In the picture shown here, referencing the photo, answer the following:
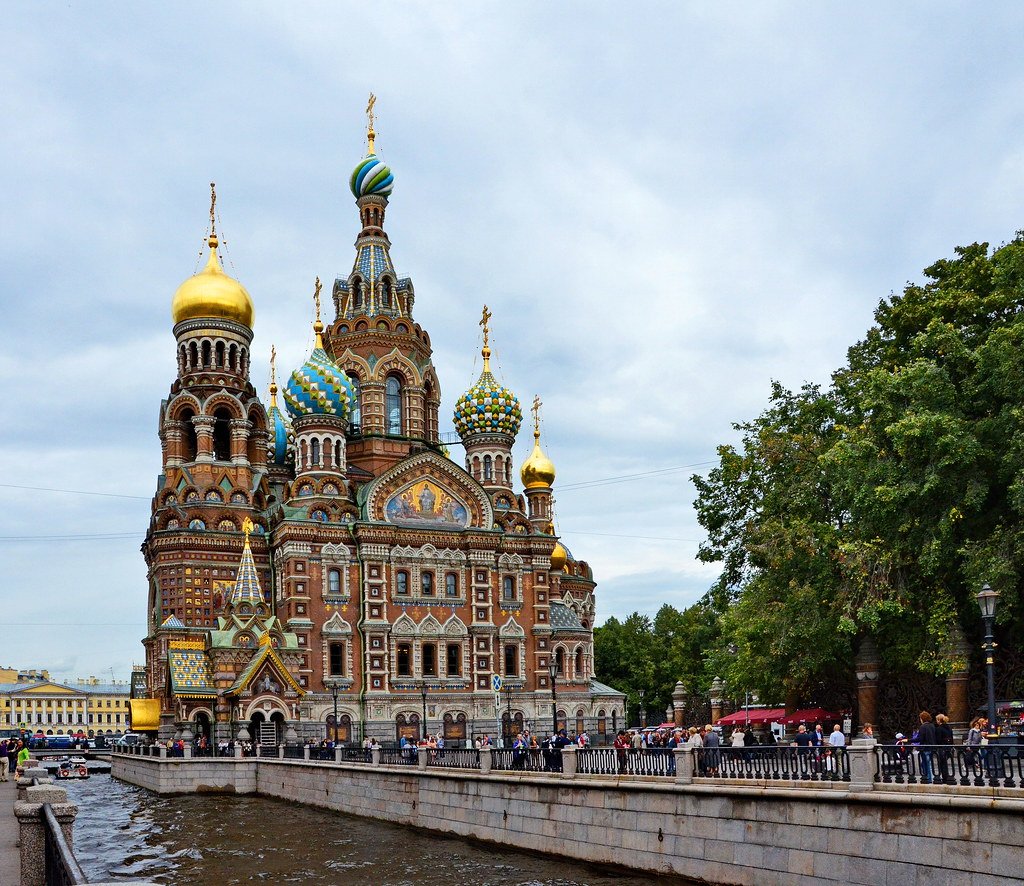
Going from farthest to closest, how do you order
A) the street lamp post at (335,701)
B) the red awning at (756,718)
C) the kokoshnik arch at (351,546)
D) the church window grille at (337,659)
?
the church window grille at (337,659), the kokoshnik arch at (351,546), the street lamp post at (335,701), the red awning at (756,718)

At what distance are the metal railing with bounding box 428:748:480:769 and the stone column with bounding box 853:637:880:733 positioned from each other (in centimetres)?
995

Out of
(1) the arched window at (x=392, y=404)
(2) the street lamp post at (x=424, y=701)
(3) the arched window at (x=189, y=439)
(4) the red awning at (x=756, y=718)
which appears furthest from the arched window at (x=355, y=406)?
(4) the red awning at (x=756, y=718)

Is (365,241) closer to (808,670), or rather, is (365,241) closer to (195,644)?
(195,644)

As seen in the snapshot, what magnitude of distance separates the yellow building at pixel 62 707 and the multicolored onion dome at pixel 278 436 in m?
74.4

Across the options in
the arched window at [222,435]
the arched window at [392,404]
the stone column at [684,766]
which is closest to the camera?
the stone column at [684,766]

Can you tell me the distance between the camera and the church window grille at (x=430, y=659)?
175 ft

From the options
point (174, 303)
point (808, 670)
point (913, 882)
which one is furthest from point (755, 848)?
point (174, 303)

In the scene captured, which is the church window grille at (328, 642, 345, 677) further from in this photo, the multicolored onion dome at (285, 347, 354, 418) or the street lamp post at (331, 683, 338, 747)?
the multicolored onion dome at (285, 347, 354, 418)

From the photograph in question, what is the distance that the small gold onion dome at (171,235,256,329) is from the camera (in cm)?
5847

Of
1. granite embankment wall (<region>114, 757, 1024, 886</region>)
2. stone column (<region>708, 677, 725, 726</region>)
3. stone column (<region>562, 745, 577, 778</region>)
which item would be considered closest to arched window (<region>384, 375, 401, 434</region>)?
stone column (<region>708, 677, 725, 726</region>)

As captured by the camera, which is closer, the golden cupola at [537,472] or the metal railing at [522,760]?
the metal railing at [522,760]

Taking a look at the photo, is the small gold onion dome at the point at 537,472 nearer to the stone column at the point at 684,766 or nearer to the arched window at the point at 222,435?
the arched window at the point at 222,435

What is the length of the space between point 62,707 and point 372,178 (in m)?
89.8

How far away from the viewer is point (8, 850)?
51.3 ft
